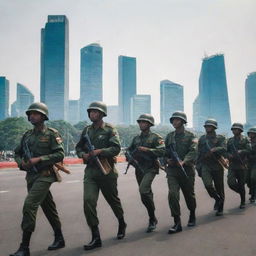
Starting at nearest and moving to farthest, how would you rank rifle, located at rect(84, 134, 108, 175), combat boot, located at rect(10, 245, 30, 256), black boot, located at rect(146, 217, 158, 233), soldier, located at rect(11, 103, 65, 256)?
combat boot, located at rect(10, 245, 30, 256), soldier, located at rect(11, 103, 65, 256), rifle, located at rect(84, 134, 108, 175), black boot, located at rect(146, 217, 158, 233)

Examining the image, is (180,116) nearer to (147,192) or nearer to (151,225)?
(147,192)

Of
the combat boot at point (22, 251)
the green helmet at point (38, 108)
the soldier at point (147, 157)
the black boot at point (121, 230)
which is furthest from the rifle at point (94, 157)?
the combat boot at point (22, 251)

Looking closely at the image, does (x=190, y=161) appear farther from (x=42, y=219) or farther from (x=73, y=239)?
(x=42, y=219)

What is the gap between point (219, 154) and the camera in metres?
7.91

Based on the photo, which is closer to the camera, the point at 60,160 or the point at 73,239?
the point at 60,160

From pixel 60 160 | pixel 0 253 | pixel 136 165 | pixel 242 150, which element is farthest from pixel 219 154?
pixel 0 253

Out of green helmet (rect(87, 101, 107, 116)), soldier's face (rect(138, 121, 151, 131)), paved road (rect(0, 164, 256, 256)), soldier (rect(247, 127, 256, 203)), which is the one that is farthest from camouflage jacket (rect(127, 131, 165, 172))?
soldier (rect(247, 127, 256, 203))

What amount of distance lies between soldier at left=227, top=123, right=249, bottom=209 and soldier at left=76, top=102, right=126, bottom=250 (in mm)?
4028

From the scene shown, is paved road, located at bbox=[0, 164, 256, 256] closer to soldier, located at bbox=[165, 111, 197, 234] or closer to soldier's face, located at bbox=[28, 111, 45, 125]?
soldier, located at bbox=[165, 111, 197, 234]

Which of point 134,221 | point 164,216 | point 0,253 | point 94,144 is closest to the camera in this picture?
point 0,253

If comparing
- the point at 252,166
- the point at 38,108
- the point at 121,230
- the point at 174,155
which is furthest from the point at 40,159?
the point at 252,166

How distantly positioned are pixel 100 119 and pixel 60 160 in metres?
0.88

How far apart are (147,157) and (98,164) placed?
4.61ft

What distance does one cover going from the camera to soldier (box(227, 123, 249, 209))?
867 cm
